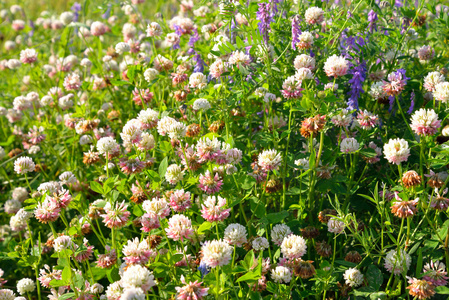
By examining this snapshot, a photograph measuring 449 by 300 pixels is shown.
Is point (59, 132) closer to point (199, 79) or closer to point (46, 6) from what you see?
point (199, 79)

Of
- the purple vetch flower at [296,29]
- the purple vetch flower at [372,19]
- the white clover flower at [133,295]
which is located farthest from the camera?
the purple vetch flower at [372,19]

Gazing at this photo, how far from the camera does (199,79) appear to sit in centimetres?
232

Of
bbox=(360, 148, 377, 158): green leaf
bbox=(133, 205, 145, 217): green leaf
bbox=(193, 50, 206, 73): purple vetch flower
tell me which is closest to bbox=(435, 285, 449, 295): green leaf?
bbox=(360, 148, 377, 158): green leaf

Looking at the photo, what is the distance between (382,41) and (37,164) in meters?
2.23

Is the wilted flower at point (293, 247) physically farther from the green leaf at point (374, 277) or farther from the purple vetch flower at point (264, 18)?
the purple vetch flower at point (264, 18)

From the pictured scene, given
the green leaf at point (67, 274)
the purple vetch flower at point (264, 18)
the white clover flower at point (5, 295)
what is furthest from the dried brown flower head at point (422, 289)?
the white clover flower at point (5, 295)

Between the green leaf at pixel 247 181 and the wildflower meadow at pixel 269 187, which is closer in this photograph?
the wildflower meadow at pixel 269 187

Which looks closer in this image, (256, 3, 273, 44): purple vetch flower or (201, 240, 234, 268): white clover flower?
→ (201, 240, 234, 268): white clover flower

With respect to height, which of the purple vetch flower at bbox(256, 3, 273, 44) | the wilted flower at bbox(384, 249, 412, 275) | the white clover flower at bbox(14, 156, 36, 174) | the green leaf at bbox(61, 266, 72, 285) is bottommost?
the wilted flower at bbox(384, 249, 412, 275)

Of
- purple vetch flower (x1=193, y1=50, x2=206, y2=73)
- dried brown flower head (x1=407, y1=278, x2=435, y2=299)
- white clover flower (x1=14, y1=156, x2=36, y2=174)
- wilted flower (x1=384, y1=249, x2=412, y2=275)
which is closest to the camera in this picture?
dried brown flower head (x1=407, y1=278, x2=435, y2=299)

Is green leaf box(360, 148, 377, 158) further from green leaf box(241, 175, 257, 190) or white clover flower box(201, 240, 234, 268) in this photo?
white clover flower box(201, 240, 234, 268)

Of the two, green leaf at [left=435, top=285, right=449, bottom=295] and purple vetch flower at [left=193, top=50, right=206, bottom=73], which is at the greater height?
purple vetch flower at [left=193, top=50, right=206, bottom=73]

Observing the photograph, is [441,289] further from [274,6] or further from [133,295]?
[274,6]

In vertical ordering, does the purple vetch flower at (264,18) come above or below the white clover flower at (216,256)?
above
